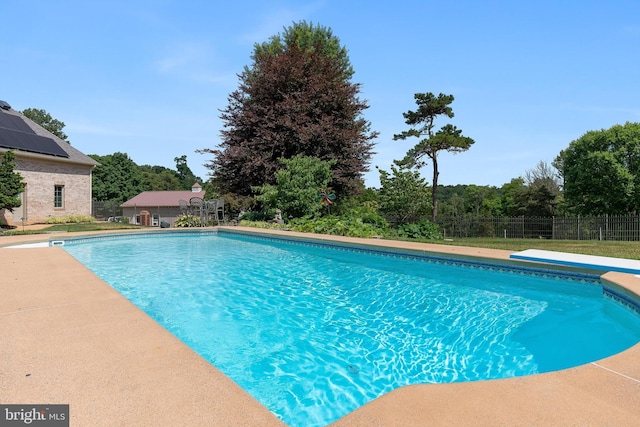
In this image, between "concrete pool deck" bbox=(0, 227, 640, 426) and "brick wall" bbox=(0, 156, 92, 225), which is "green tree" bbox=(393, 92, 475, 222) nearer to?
"brick wall" bbox=(0, 156, 92, 225)

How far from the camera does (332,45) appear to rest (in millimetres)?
25828

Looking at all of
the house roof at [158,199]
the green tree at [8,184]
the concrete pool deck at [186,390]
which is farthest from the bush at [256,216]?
the house roof at [158,199]

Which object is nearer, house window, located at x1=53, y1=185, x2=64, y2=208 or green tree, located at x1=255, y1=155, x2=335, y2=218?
green tree, located at x1=255, y1=155, x2=335, y2=218

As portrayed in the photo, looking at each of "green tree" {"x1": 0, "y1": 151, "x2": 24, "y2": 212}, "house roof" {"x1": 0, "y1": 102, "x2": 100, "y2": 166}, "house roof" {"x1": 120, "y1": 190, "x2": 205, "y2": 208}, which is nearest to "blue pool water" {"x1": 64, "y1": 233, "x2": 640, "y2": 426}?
"green tree" {"x1": 0, "y1": 151, "x2": 24, "y2": 212}

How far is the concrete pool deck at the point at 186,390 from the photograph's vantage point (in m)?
1.63

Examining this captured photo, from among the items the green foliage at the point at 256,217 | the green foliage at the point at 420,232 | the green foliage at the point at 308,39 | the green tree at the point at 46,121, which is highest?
the green foliage at the point at 308,39

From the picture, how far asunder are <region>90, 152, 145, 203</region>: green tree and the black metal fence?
41.2 m

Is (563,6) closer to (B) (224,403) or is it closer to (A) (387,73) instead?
(A) (387,73)

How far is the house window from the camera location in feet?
63.2

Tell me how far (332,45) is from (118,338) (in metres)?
26.9

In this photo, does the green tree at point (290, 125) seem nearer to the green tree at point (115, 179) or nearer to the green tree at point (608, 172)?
the green tree at point (608, 172)

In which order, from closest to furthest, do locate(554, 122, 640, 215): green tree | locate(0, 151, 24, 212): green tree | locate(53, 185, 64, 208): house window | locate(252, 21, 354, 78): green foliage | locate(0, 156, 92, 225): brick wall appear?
locate(0, 151, 24, 212): green tree < locate(0, 156, 92, 225): brick wall < locate(53, 185, 64, 208): house window < locate(554, 122, 640, 215): green tree < locate(252, 21, 354, 78): green foliage

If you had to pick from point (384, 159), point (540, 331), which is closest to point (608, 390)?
point (540, 331)

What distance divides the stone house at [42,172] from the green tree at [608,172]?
105 feet
